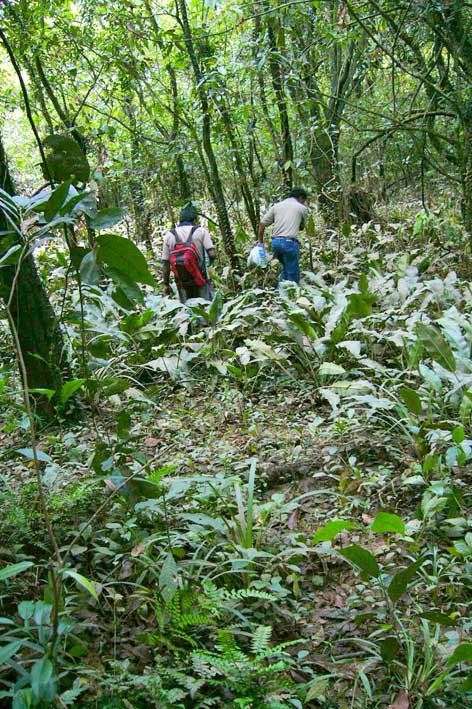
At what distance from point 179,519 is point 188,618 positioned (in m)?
0.91

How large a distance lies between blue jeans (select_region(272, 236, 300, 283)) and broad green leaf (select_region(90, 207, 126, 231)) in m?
5.90

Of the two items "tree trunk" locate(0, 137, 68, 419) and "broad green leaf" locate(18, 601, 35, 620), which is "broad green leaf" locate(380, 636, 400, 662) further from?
"tree trunk" locate(0, 137, 68, 419)

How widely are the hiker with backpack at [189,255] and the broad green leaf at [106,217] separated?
16.4 feet

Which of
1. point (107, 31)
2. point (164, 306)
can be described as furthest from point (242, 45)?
point (164, 306)

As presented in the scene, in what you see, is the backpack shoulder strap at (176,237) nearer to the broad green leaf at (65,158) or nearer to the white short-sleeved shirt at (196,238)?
the white short-sleeved shirt at (196,238)

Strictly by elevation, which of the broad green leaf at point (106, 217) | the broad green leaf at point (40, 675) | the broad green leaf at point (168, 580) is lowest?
the broad green leaf at point (168, 580)

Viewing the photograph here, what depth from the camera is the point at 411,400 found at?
3.73m

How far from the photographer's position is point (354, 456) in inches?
147

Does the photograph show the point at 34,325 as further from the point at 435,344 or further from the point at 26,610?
the point at 435,344

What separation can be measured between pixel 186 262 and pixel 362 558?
510 centimetres

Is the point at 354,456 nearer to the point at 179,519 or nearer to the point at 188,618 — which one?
the point at 179,519

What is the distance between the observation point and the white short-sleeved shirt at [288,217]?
25.4ft

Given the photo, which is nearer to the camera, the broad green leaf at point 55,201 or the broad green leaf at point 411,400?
the broad green leaf at point 55,201

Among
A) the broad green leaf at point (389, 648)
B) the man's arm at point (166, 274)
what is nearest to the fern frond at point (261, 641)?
the broad green leaf at point (389, 648)
